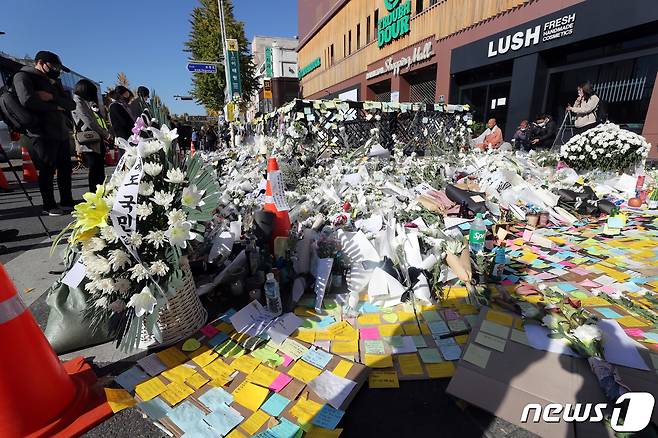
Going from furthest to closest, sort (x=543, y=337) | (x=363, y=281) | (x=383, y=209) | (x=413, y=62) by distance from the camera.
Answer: (x=413, y=62), (x=383, y=209), (x=363, y=281), (x=543, y=337)

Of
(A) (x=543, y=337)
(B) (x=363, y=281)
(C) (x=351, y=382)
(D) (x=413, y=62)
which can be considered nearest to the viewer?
(C) (x=351, y=382)

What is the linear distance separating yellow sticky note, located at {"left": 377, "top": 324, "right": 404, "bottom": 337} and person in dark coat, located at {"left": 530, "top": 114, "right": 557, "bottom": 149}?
8.41 m

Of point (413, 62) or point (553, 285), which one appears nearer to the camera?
point (553, 285)

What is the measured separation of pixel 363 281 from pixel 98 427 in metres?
1.67

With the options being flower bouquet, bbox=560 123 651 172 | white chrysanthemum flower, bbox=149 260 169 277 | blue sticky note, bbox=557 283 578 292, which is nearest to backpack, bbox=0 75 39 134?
white chrysanthemum flower, bbox=149 260 169 277

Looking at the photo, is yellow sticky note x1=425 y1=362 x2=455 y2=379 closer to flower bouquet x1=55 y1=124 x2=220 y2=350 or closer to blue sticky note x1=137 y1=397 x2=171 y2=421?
blue sticky note x1=137 y1=397 x2=171 y2=421

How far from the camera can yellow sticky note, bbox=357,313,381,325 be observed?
2.06 m

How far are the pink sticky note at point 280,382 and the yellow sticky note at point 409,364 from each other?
1.99 feet

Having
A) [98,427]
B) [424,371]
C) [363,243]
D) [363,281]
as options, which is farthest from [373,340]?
[98,427]

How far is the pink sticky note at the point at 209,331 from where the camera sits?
77.1 inches

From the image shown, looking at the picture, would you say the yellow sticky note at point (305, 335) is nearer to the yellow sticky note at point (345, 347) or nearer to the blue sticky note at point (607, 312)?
the yellow sticky note at point (345, 347)

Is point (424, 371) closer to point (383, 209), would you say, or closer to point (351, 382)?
point (351, 382)

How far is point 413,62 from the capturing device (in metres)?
14.1

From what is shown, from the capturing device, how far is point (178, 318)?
1.88m
